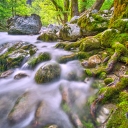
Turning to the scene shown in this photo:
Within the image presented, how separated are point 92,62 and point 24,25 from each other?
9176 millimetres

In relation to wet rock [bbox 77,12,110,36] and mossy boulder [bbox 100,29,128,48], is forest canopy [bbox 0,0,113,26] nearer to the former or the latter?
wet rock [bbox 77,12,110,36]

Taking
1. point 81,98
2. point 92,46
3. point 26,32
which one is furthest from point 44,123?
point 26,32

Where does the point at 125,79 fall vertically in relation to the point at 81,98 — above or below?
above

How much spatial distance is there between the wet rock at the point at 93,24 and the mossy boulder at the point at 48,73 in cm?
375

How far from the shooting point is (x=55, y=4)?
16156 mm

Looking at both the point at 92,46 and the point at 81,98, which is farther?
the point at 92,46

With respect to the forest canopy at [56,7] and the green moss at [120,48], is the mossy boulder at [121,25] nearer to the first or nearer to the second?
the green moss at [120,48]

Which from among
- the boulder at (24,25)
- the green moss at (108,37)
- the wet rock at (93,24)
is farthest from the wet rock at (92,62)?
the boulder at (24,25)

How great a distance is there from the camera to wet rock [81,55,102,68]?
16.0 feet

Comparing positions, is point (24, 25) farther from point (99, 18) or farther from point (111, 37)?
point (111, 37)

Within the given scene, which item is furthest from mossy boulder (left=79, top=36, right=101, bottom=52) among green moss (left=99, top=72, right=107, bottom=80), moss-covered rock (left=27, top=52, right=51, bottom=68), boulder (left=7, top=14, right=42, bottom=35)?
boulder (left=7, top=14, right=42, bottom=35)

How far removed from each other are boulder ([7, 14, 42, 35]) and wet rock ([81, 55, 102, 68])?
834cm

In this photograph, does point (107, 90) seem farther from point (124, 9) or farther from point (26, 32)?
point (26, 32)

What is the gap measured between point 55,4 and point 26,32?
544cm
